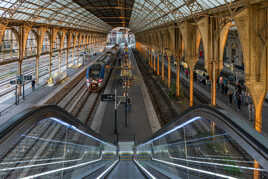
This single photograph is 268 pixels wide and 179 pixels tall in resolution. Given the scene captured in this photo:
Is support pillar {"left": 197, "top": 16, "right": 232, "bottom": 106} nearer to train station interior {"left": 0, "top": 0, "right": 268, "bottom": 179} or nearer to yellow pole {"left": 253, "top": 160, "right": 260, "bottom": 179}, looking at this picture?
train station interior {"left": 0, "top": 0, "right": 268, "bottom": 179}

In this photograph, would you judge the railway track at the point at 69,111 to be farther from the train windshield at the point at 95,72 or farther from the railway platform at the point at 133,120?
the train windshield at the point at 95,72

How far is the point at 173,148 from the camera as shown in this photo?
9.58 metres

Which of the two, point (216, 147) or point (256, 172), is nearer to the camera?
point (256, 172)

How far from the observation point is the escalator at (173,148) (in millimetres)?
3658

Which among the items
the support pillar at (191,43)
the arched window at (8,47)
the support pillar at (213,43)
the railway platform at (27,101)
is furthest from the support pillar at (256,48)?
the arched window at (8,47)

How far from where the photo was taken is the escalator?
144 inches

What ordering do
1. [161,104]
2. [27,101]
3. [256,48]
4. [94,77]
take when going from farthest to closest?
[94,77] → [161,104] → [27,101] → [256,48]

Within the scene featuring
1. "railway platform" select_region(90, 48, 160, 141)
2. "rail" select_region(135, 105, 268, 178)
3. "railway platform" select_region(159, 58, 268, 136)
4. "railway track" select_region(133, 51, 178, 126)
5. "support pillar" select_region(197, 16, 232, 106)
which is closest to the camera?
"rail" select_region(135, 105, 268, 178)

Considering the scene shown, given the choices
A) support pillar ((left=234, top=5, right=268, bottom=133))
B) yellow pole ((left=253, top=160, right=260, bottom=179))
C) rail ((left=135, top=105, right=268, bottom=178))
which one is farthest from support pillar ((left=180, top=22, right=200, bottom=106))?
yellow pole ((left=253, top=160, right=260, bottom=179))

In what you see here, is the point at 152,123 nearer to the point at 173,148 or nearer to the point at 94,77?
the point at 173,148

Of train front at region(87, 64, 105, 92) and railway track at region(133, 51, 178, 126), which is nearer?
railway track at region(133, 51, 178, 126)

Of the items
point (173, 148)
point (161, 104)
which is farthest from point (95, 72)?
point (173, 148)

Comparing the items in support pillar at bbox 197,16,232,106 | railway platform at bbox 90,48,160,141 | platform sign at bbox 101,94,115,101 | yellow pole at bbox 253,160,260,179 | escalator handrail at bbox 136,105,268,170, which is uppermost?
support pillar at bbox 197,16,232,106

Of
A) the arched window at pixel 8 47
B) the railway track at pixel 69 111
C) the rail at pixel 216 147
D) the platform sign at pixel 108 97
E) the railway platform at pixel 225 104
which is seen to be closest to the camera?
the rail at pixel 216 147
